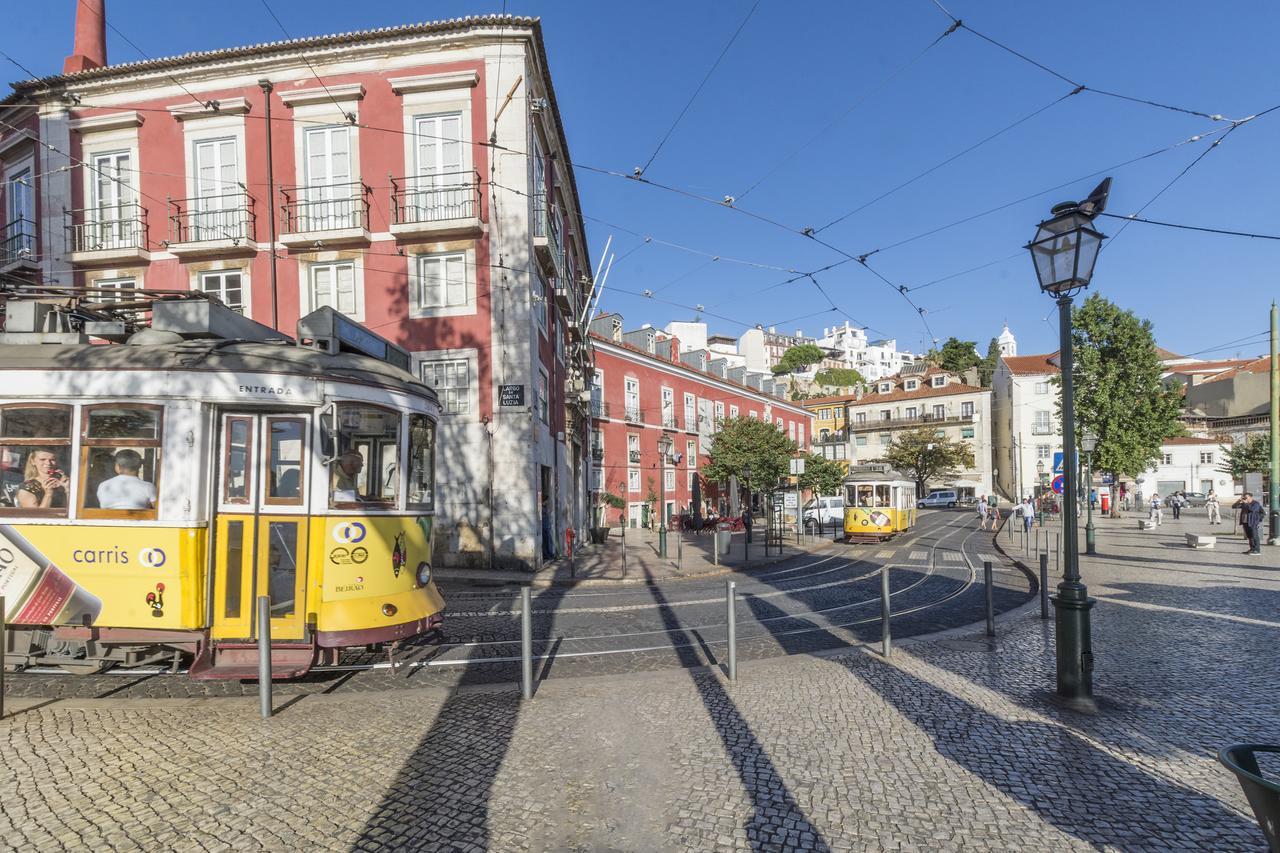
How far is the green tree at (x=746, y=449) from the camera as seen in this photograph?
33.7 m

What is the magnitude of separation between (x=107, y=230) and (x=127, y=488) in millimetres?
18591

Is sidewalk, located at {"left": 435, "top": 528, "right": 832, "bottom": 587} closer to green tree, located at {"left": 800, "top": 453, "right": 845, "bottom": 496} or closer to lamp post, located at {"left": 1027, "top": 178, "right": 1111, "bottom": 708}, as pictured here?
green tree, located at {"left": 800, "top": 453, "right": 845, "bottom": 496}

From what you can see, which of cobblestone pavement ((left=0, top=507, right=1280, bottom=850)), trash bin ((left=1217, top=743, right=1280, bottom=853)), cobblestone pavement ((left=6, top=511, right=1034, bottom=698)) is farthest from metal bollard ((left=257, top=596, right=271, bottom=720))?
trash bin ((left=1217, top=743, right=1280, bottom=853))

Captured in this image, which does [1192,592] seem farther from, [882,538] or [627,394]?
[627,394]

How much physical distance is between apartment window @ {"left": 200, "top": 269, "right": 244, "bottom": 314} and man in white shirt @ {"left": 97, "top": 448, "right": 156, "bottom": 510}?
15126 millimetres

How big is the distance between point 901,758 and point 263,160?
21.1m

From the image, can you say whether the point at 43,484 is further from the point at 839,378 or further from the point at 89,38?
the point at 839,378

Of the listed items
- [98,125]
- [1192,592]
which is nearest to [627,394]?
[98,125]

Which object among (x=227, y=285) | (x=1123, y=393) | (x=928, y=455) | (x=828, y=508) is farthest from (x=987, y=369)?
(x=227, y=285)

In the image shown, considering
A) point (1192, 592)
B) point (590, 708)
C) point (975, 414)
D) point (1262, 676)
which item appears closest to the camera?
point (590, 708)

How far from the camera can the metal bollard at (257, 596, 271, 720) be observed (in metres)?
5.87

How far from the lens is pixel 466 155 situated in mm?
18500

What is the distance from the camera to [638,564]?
19.7 metres

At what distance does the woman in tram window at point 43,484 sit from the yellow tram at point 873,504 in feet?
79.2
